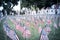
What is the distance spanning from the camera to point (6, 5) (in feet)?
26.5

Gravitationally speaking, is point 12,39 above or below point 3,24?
below

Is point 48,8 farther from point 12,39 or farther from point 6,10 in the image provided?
point 12,39

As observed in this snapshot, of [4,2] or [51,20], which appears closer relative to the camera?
[51,20]

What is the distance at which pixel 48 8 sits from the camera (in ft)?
28.7

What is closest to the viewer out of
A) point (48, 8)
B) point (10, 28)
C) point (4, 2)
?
point (10, 28)

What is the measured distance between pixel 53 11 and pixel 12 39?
8.99 ft

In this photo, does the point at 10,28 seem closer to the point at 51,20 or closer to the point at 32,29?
the point at 32,29

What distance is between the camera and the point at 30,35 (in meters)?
6.15

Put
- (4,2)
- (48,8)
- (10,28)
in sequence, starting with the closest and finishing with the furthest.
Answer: (10,28) < (4,2) < (48,8)

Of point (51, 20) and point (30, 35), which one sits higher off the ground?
point (51, 20)

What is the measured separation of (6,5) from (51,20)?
2.45 metres

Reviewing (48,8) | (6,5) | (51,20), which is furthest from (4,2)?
(51,20)

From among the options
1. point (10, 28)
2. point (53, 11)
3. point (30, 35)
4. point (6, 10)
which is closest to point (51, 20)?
point (30, 35)

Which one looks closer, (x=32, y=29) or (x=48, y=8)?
(x=32, y=29)
